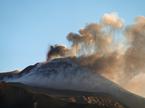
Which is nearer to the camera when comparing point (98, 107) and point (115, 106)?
point (98, 107)

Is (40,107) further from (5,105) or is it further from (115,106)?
(115,106)

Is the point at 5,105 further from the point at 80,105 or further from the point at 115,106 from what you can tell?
the point at 115,106

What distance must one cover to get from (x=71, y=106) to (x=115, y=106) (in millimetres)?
45266

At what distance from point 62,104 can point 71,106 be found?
4.65m

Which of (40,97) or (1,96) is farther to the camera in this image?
(40,97)

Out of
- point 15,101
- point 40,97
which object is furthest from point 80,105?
point 15,101

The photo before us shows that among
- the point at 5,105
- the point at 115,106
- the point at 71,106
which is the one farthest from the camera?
the point at 115,106

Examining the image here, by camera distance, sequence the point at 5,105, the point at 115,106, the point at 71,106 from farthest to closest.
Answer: the point at 115,106 < the point at 71,106 < the point at 5,105

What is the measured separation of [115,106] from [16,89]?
57329mm

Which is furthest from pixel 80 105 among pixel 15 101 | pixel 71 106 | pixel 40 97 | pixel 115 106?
pixel 115 106

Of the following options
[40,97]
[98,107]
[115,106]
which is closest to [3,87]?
[40,97]

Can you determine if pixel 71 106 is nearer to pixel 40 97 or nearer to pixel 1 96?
pixel 40 97

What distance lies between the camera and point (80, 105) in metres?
153

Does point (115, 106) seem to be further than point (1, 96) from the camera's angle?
Yes
